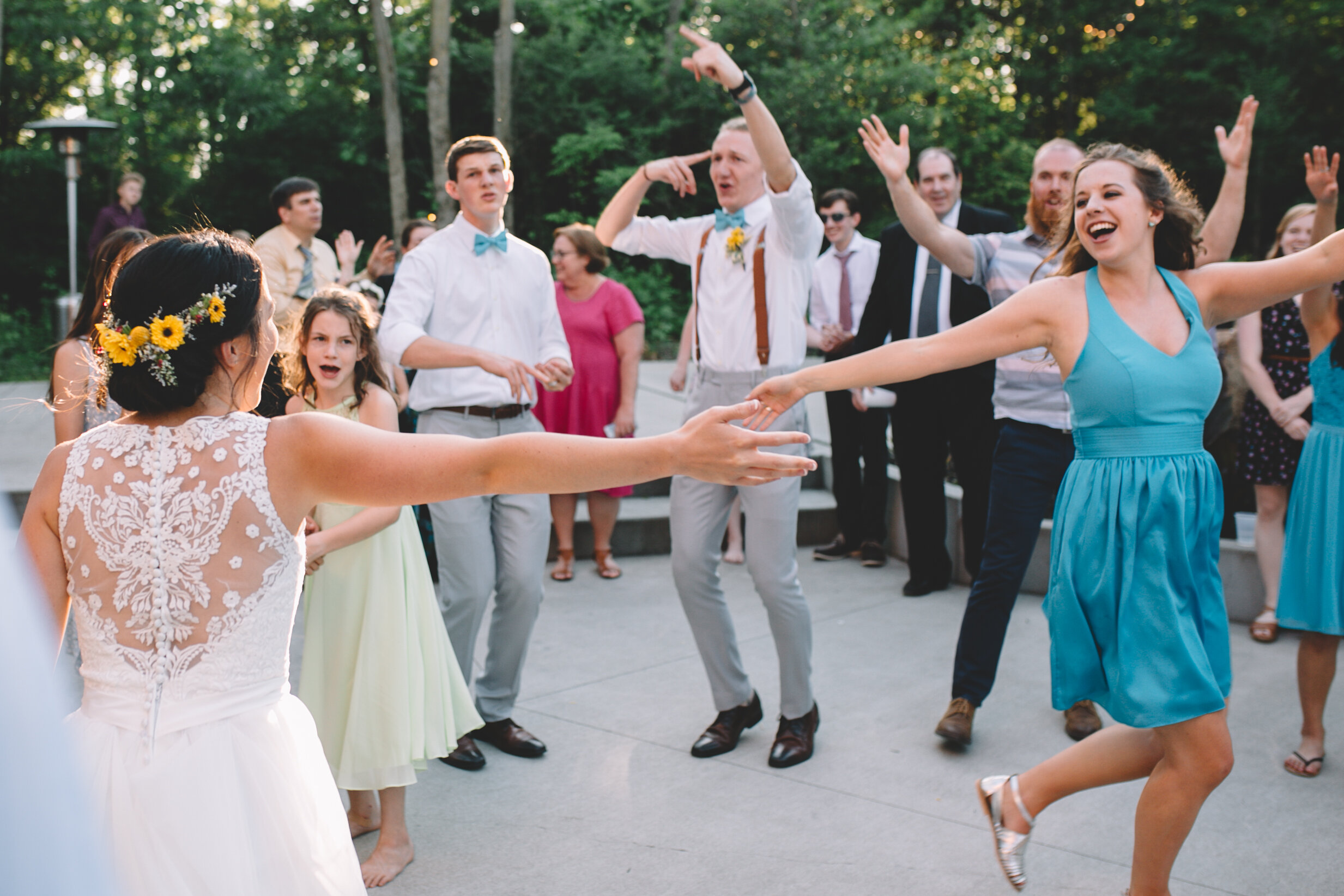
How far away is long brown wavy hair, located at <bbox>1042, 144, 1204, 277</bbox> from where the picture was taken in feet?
9.92

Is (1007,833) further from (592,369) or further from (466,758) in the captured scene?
(592,369)

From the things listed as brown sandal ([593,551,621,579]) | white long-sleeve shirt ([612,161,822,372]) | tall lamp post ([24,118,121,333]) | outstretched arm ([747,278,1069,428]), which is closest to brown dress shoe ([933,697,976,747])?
white long-sleeve shirt ([612,161,822,372])

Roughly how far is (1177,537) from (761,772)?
1740 millimetres

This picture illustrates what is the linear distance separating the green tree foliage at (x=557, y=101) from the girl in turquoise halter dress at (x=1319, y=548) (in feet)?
45.9

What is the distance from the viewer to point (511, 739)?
403cm

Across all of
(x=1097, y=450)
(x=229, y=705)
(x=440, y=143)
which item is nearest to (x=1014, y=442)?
(x=1097, y=450)

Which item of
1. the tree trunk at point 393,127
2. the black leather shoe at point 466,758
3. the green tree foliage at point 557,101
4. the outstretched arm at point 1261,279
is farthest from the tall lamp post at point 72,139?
the outstretched arm at point 1261,279

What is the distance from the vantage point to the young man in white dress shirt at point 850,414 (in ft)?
22.4

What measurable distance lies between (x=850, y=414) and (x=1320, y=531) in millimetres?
3283

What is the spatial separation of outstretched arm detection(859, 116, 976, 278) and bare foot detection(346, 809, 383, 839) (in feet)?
8.57

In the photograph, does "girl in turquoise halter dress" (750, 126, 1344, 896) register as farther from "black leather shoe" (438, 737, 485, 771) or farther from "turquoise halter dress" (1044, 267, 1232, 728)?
"black leather shoe" (438, 737, 485, 771)

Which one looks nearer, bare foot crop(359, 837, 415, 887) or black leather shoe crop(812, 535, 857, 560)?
bare foot crop(359, 837, 415, 887)

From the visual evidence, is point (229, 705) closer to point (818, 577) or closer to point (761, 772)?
point (761, 772)

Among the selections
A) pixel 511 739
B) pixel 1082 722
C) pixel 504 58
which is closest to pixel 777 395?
pixel 511 739
